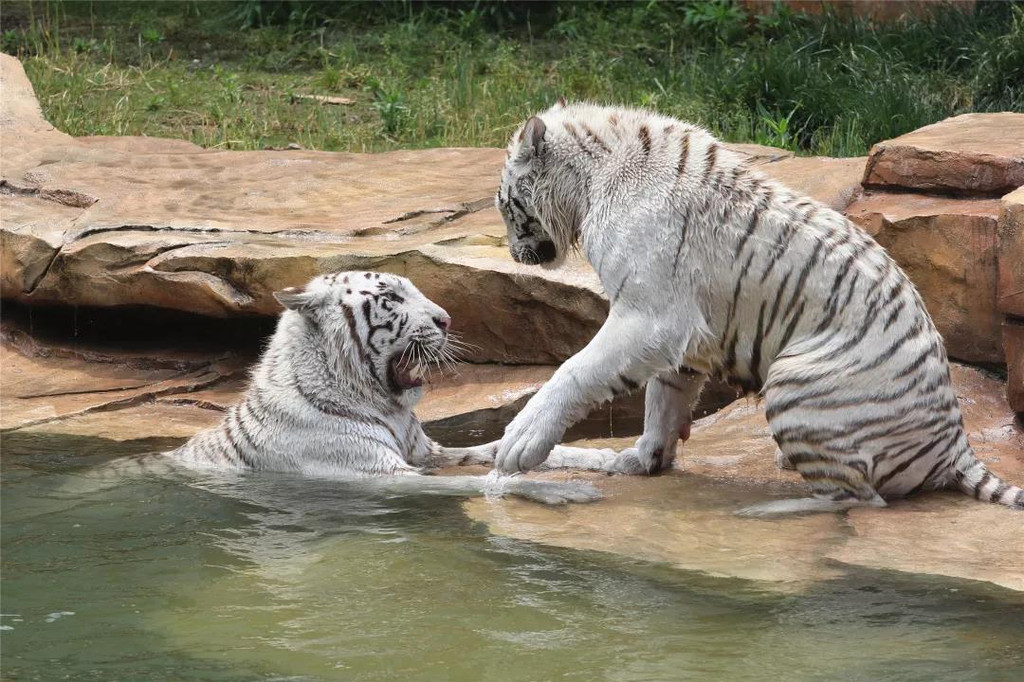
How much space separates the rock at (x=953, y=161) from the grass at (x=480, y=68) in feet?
9.05

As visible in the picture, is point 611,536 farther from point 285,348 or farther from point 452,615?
point 285,348

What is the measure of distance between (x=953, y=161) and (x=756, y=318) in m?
1.79

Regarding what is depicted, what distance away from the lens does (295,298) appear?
5.56 m

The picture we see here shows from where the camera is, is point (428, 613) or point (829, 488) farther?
point (829, 488)

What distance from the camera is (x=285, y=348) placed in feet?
18.8

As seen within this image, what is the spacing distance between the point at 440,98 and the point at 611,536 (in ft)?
23.4

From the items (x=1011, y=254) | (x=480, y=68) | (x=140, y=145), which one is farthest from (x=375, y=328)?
(x=480, y=68)

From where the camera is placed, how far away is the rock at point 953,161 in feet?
19.4

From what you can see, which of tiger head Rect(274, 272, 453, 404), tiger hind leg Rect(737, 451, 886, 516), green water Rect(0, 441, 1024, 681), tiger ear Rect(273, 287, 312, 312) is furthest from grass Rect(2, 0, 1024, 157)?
green water Rect(0, 441, 1024, 681)

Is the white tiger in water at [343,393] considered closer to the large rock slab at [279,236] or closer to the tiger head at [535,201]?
the tiger head at [535,201]

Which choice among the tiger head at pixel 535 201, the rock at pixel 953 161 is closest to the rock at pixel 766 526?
the tiger head at pixel 535 201

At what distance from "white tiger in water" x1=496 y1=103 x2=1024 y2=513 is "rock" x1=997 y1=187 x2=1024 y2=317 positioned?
0.82 m

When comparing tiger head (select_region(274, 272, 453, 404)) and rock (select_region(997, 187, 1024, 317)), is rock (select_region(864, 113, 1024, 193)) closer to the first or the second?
rock (select_region(997, 187, 1024, 317))

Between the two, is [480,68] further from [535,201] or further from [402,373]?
[535,201]
